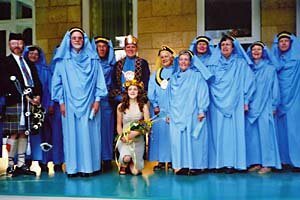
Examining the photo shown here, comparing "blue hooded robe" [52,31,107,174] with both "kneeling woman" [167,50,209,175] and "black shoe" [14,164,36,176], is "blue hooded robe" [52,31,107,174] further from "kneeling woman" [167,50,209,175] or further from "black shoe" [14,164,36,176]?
"kneeling woman" [167,50,209,175]

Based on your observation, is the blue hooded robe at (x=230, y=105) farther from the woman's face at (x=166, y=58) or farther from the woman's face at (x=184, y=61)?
the woman's face at (x=166, y=58)

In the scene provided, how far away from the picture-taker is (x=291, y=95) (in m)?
5.46

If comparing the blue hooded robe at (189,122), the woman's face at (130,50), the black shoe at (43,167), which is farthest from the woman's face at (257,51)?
the black shoe at (43,167)

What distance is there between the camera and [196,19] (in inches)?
303

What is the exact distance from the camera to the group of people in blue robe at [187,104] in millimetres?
5117

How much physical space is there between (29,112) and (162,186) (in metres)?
1.78

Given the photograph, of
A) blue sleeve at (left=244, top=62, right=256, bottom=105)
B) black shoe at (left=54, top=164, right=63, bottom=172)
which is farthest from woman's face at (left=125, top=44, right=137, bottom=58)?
black shoe at (left=54, top=164, right=63, bottom=172)

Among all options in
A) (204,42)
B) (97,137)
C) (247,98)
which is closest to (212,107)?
(247,98)

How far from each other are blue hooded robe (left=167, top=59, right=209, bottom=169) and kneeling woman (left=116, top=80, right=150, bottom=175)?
1.19 feet

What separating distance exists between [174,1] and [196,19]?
1.66 ft

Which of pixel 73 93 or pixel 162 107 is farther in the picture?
pixel 162 107

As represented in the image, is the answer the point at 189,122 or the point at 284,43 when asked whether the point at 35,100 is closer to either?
the point at 189,122

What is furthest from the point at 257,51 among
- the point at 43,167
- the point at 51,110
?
the point at 43,167

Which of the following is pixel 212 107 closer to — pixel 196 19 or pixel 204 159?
pixel 204 159
